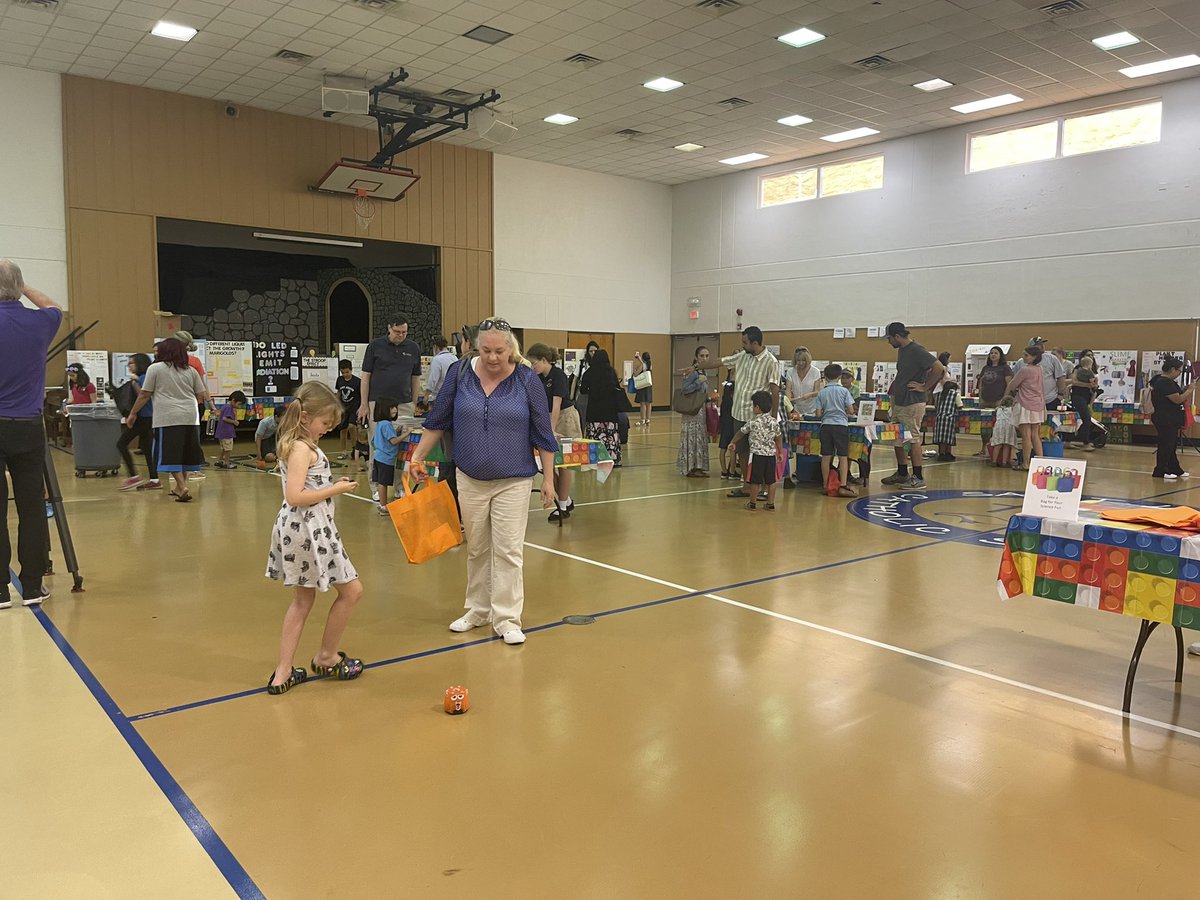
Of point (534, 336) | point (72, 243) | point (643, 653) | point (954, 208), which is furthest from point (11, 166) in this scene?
point (954, 208)

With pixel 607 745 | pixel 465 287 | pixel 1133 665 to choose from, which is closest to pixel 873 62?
pixel 465 287

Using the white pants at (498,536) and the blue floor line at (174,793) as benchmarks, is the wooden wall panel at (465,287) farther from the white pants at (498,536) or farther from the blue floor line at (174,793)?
the blue floor line at (174,793)

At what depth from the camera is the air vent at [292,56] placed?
38.8 ft

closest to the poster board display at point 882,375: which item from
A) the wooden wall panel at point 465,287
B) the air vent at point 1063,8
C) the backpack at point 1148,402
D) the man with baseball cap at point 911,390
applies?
the backpack at point 1148,402

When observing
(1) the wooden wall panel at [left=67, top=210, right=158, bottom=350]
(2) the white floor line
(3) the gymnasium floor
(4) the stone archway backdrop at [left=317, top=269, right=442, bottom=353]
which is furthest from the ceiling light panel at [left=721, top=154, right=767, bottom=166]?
(2) the white floor line

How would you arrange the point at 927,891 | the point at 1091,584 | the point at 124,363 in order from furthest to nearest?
the point at 124,363, the point at 1091,584, the point at 927,891

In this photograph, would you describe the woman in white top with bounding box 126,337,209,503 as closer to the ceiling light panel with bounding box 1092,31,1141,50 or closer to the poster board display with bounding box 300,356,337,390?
the poster board display with bounding box 300,356,337,390

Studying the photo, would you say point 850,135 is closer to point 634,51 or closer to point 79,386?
point 634,51

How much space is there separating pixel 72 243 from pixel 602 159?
10.3 m

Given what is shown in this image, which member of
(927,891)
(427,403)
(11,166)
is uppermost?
(11,166)

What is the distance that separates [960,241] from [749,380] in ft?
33.3

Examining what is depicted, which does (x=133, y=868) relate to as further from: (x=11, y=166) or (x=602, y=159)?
(x=602, y=159)

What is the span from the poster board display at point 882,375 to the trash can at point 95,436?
1370cm

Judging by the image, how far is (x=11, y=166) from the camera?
1231 cm
